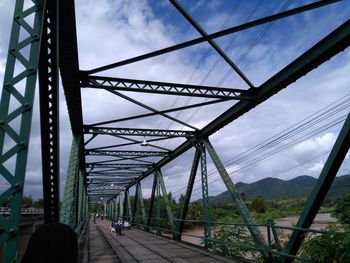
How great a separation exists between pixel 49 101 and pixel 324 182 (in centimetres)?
591

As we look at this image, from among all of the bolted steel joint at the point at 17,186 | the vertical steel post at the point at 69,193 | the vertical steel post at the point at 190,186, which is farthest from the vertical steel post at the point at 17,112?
the vertical steel post at the point at 190,186

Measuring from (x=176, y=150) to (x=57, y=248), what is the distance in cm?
1850

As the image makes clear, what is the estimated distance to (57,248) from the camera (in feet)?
5.24

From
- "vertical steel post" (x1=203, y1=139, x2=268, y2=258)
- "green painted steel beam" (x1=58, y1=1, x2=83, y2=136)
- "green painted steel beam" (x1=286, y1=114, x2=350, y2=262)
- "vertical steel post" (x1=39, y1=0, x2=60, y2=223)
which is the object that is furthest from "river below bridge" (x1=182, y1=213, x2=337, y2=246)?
"green painted steel beam" (x1=58, y1=1, x2=83, y2=136)

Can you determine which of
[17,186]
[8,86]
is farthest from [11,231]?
[8,86]

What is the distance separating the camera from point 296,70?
9.02 metres

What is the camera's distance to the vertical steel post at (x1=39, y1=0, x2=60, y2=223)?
15.6 feet

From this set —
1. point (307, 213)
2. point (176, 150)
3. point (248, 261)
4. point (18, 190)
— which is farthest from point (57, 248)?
point (176, 150)

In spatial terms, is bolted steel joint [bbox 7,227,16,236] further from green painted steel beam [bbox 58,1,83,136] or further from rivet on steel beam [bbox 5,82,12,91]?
green painted steel beam [bbox 58,1,83,136]

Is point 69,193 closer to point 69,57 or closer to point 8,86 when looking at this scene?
point 69,57

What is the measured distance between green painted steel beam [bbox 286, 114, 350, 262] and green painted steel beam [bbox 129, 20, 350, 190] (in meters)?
2.21

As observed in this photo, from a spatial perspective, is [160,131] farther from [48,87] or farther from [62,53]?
[48,87]

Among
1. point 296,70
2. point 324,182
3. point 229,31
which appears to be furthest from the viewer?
point 296,70

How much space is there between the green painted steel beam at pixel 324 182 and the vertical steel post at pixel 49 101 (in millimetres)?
5548
